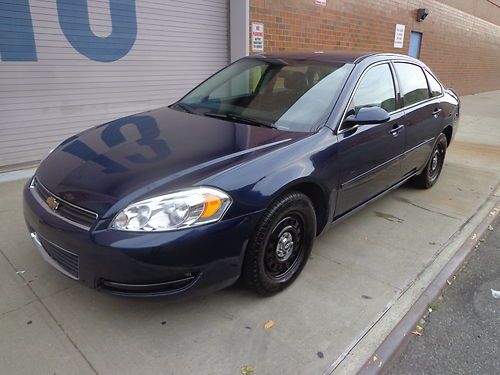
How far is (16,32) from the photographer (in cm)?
478

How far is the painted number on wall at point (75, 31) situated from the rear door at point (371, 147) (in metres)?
3.86

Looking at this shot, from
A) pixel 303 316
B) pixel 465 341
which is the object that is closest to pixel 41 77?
pixel 303 316

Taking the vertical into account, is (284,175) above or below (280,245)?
above

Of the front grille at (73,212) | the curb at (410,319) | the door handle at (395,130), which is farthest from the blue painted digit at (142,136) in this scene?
the door handle at (395,130)

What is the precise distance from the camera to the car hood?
2.24 m

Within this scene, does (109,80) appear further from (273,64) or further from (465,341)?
(465,341)

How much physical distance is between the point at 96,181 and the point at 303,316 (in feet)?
5.06

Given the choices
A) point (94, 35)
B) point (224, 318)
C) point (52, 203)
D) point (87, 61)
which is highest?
point (94, 35)

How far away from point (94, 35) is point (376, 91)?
3970 millimetres

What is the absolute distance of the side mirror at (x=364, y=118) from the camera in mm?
3023

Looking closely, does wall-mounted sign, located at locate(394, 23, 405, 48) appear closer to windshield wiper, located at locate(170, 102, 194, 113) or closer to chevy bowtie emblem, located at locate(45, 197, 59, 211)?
windshield wiper, located at locate(170, 102, 194, 113)

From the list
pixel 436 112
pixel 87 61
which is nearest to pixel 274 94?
pixel 436 112

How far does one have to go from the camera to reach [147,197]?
7.04 ft

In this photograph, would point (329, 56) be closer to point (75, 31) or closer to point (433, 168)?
point (433, 168)
